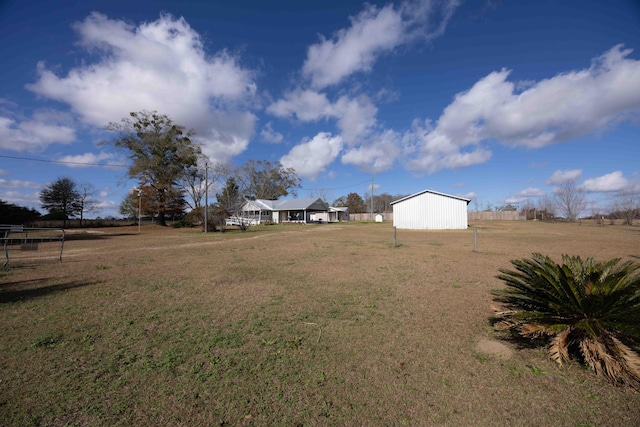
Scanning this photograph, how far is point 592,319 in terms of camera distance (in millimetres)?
3291

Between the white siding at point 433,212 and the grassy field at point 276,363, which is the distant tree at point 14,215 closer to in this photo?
the grassy field at point 276,363

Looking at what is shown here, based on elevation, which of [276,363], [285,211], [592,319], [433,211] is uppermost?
[285,211]

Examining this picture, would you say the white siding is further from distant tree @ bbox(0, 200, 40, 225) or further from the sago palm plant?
distant tree @ bbox(0, 200, 40, 225)

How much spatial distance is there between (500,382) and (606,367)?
3.82 feet

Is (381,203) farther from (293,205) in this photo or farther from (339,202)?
(293,205)

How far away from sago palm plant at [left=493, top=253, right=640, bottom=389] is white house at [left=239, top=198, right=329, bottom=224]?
1843 inches

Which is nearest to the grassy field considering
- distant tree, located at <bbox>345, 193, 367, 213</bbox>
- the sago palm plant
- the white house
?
the sago palm plant

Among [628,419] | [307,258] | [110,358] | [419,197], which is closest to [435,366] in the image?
[628,419]

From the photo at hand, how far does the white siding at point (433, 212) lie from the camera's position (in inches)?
1125

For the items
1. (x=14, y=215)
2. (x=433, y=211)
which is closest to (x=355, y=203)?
(x=433, y=211)

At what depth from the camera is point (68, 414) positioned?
2.41 meters

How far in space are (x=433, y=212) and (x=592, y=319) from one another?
2731cm

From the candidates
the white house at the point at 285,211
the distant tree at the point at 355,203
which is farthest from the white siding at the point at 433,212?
the distant tree at the point at 355,203

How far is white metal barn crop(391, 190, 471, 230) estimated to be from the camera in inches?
1125
